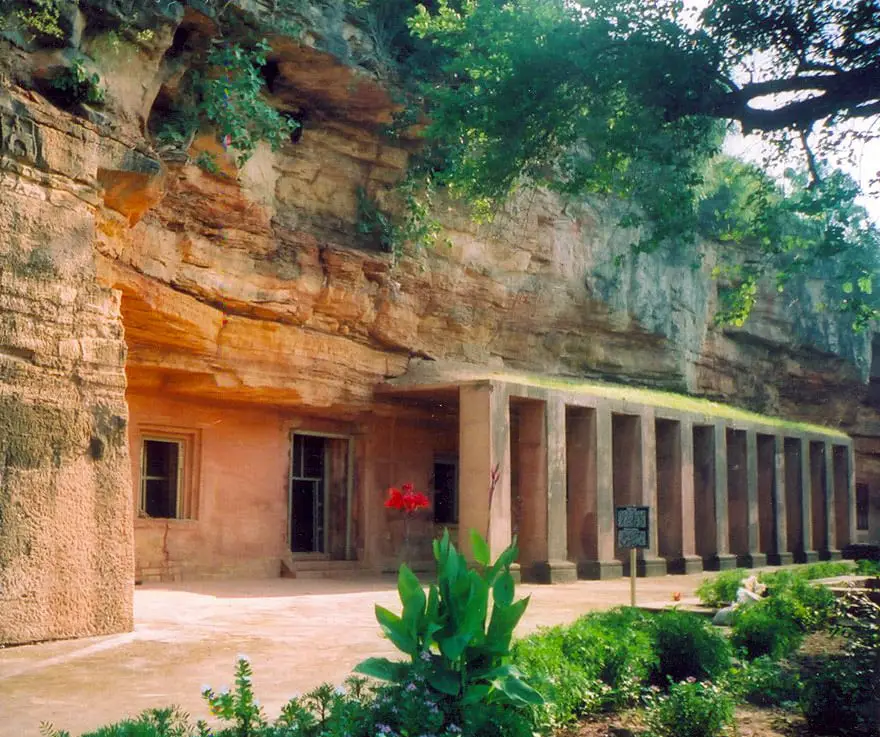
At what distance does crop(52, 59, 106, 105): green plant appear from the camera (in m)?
9.30

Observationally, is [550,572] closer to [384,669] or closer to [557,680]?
[557,680]

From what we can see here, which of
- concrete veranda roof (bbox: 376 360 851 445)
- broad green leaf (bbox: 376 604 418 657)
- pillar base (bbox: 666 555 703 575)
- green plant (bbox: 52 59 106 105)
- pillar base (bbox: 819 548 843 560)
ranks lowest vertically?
pillar base (bbox: 819 548 843 560)

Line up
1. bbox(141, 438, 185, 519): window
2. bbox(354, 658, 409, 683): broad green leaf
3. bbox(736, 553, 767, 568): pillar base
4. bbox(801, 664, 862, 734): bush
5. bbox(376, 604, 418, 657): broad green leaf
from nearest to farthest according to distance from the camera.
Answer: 1. bbox(354, 658, 409, 683): broad green leaf
2. bbox(376, 604, 418, 657): broad green leaf
3. bbox(801, 664, 862, 734): bush
4. bbox(141, 438, 185, 519): window
5. bbox(736, 553, 767, 568): pillar base

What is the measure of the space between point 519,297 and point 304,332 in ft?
17.2

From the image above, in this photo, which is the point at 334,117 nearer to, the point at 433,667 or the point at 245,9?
the point at 245,9

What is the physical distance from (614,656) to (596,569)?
1070 cm

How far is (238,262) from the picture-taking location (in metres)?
14.7

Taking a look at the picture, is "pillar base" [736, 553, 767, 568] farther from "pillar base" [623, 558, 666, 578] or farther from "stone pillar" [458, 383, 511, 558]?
"stone pillar" [458, 383, 511, 558]

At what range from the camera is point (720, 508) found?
21156 millimetres

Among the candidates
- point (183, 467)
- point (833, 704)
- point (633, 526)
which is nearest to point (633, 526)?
point (633, 526)

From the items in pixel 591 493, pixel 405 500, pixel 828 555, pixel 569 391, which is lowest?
pixel 828 555

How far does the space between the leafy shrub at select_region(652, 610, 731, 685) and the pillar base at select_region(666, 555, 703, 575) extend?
12.1 meters

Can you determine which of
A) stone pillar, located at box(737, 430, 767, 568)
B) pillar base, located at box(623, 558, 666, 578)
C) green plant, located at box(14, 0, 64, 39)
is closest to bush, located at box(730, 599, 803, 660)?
green plant, located at box(14, 0, 64, 39)

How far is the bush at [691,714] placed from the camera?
578 cm
